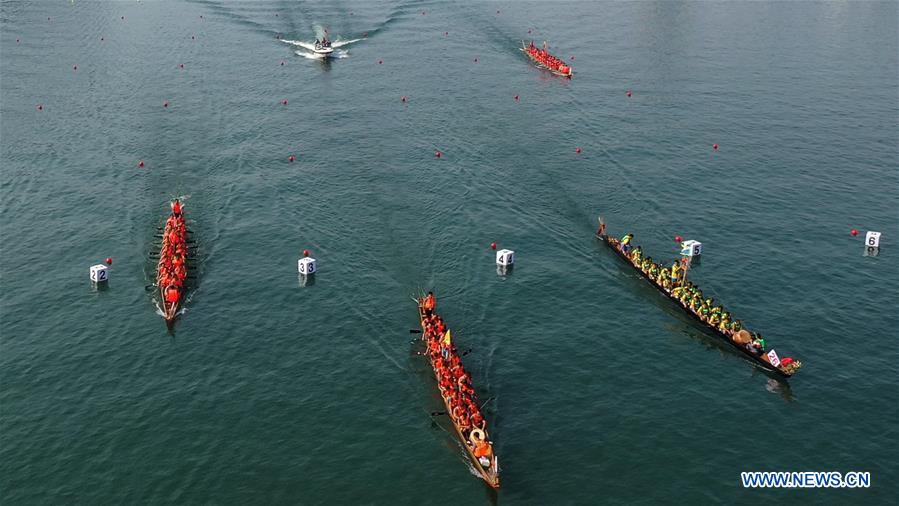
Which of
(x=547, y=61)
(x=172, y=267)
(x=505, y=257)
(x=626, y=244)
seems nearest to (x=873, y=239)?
(x=626, y=244)

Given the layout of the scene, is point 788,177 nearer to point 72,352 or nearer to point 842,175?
point 842,175

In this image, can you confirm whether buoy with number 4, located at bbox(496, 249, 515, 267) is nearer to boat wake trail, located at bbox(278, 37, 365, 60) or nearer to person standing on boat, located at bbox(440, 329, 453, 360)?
person standing on boat, located at bbox(440, 329, 453, 360)

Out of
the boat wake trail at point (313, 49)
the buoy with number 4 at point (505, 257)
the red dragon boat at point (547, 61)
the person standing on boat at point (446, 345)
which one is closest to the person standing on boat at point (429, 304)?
the person standing on boat at point (446, 345)

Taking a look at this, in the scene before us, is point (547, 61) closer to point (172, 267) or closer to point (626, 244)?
point (626, 244)

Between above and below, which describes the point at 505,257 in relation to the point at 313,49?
below

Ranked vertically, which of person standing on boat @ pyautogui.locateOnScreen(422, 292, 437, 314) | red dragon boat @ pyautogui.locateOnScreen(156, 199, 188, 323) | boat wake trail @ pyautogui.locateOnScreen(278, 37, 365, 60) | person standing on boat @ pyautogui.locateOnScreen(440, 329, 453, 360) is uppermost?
boat wake trail @ pyautogui.locateOnScreen(278, 37, 365, 60)

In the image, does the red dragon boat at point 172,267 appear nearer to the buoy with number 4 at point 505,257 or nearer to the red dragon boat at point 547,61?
the buoy with number 4 at point 505,257

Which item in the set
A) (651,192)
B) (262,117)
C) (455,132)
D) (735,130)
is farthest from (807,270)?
(262,117)

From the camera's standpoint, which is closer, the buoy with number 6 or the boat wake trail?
the buoy with number 6

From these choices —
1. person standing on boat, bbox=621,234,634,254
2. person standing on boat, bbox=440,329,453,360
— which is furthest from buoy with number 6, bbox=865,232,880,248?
person standing on boat, bbox=440,329,453,360

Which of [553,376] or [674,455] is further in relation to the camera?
[553,376]

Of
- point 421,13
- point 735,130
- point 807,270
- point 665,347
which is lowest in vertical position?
point 665,347
